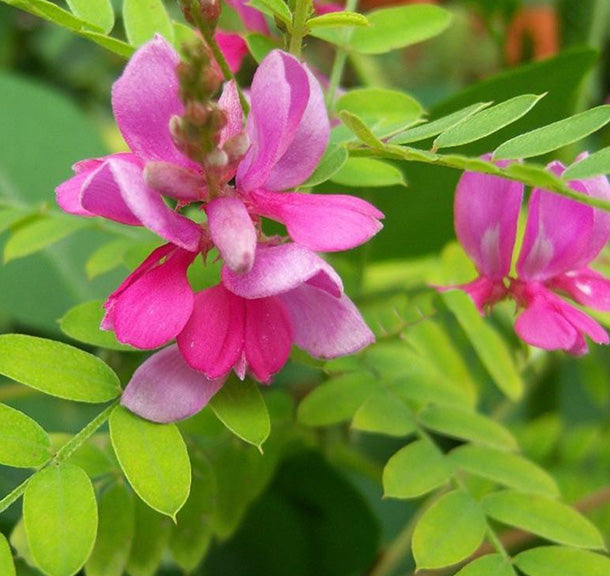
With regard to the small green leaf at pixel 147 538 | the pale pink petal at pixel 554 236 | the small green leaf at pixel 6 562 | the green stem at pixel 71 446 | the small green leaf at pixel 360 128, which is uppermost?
the small green leaf at pixel 360 128

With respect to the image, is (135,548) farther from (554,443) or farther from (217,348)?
(554,443)

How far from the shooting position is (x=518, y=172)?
0.43 m

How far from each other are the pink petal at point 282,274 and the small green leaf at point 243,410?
7 cm

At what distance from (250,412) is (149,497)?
0.22 ft

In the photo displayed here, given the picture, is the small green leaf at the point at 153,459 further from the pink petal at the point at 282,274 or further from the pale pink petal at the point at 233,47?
the pale pink petal at the point at 233,47

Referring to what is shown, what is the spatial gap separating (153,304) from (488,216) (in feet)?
0.66

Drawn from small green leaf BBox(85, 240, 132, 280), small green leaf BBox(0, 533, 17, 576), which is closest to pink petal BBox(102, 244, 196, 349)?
small green leaf BBox(0, 533, 17, 576)

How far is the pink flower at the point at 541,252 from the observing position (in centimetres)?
51

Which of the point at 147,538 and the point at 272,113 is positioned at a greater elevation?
the point at 272,113

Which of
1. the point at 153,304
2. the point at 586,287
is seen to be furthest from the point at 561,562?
the point at 153,304

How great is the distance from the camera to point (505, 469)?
583mm

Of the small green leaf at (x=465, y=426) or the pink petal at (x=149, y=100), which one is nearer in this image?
the pink petal at (x=149, y=100)

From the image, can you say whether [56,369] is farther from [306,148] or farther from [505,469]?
[505,469]

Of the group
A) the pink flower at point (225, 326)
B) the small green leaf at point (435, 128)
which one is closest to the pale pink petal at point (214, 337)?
the pink flower at point (225, 326)
